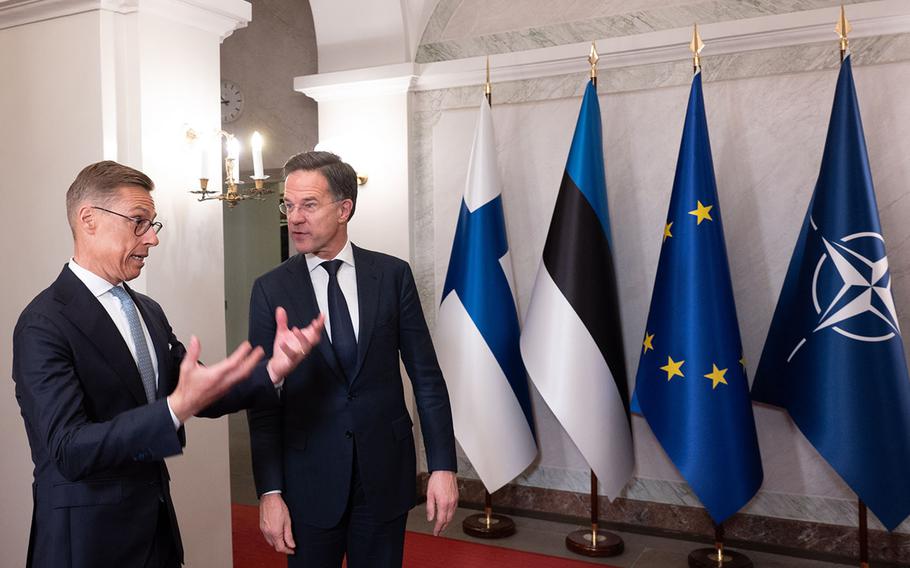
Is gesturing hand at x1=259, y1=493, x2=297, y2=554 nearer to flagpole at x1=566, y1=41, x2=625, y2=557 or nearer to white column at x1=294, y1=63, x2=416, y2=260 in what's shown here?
flagpole at x1=566, y1=41, x2=625, y2=557

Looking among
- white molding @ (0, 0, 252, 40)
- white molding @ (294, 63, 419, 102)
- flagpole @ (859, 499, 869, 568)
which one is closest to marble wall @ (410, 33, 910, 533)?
white molding @ (294, 63, 419, 102)

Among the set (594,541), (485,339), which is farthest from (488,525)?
(485,339)

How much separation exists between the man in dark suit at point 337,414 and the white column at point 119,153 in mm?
1047

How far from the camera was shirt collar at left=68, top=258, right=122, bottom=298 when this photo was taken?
179 centimetres

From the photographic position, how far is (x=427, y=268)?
5203mm

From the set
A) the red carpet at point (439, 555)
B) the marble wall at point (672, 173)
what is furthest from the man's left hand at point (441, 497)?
the marble wall at point (672, 173)

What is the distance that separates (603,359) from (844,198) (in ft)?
4.36

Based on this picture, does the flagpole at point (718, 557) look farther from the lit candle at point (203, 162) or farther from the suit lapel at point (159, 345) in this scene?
the suit lapel at point (159, 345)

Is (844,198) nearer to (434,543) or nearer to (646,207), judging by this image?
(646,207)

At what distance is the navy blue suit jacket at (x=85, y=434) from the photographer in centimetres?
158

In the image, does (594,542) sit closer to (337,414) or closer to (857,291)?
(857,291)

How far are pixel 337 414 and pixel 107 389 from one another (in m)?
0.63

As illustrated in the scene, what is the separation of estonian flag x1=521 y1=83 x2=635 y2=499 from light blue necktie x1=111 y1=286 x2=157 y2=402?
2456 mm

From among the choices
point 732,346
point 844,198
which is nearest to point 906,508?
point 732,346
